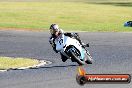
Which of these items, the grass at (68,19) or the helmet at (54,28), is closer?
the helmet at (54,28)

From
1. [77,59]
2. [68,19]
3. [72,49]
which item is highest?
[72,49]

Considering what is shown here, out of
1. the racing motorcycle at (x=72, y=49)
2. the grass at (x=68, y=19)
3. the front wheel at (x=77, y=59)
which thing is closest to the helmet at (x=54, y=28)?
the racing motorcycle at (x=72, y=49)

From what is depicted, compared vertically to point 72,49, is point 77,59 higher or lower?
lower

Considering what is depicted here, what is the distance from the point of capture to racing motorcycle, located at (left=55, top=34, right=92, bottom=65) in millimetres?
8047

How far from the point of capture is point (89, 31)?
215ft

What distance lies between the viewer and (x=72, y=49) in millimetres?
8109

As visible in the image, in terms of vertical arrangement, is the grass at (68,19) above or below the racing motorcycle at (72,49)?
below

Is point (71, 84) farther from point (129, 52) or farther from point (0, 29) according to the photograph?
point (0, 29)

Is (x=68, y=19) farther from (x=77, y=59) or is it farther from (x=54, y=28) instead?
(x=77, y=59)

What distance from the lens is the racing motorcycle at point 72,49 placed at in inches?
317

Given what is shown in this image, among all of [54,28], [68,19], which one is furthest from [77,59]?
[68,19]

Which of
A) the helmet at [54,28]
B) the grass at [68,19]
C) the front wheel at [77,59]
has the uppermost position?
the helmet at [54,28]

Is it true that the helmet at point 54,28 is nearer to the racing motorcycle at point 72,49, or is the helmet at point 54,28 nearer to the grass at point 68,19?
the racing motorcycle at point 72,49

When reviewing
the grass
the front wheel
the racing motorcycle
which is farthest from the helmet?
the grass
